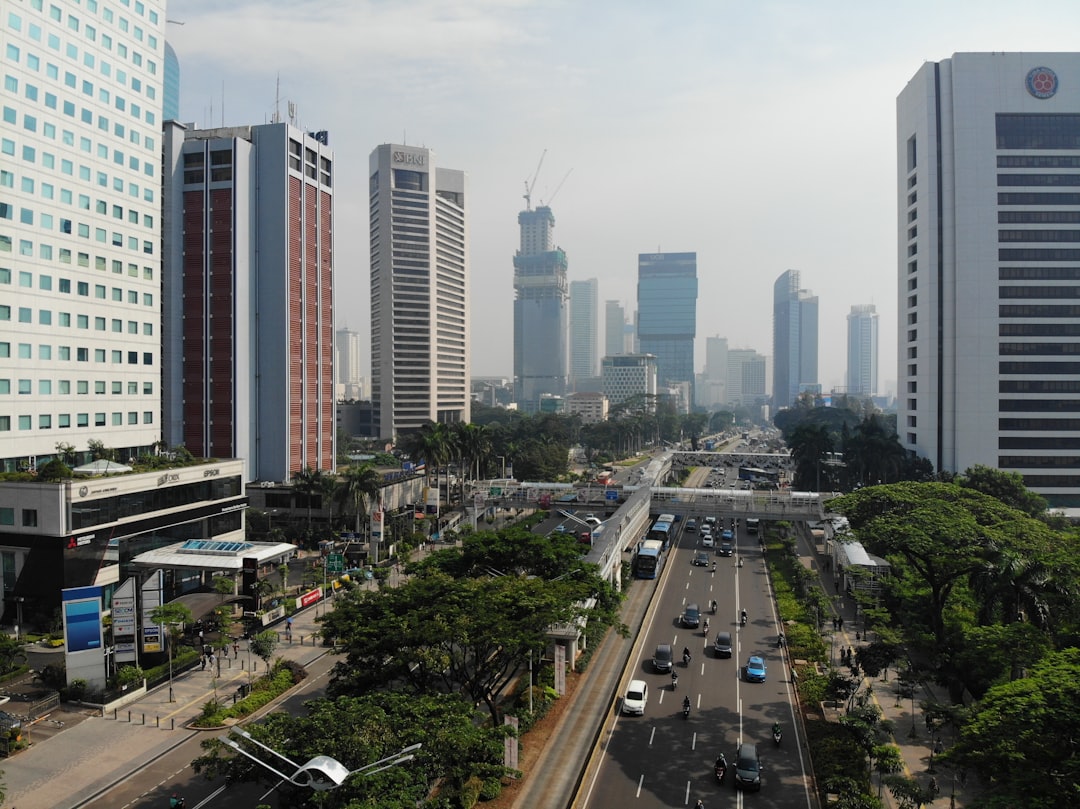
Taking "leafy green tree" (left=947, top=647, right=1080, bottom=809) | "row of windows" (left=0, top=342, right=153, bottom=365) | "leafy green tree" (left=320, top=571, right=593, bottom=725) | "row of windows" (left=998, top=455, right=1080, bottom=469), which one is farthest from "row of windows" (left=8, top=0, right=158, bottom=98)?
"row of windows" (left=998, top=455, right=1080, bottom=469)

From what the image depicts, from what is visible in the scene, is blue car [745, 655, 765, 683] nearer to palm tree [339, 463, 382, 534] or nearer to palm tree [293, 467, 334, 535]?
palm tree [339, 463, 382, 534]

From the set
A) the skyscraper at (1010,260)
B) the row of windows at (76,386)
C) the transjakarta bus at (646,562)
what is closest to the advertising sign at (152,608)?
the row of windows at (76,386)

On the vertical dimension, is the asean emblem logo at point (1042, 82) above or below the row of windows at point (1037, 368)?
above

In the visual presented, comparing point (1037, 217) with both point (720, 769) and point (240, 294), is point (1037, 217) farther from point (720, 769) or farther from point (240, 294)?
point (240, 294)

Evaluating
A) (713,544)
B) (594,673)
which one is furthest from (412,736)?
(713,544)

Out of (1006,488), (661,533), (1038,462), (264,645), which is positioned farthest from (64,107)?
(1038,462)

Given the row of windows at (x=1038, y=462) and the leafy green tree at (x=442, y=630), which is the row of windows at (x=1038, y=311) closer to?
the row of windows at (x=1038, y=462)
